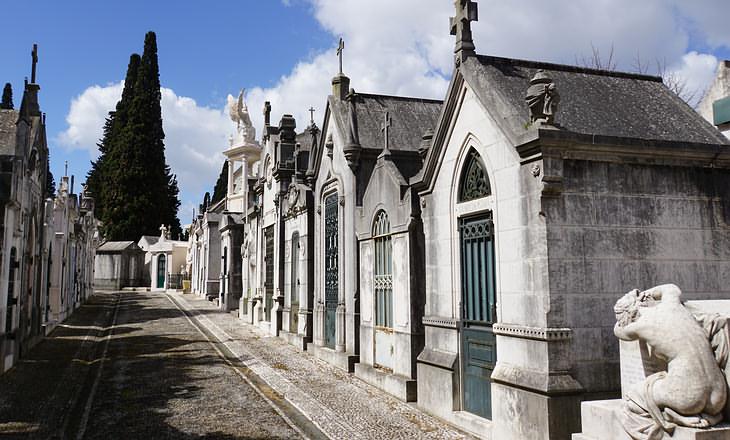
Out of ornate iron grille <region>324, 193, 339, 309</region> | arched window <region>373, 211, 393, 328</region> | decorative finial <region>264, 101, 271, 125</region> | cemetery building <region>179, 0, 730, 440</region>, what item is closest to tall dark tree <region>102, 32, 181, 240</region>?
decorative finial <region>264, 101, 271, 125</region>

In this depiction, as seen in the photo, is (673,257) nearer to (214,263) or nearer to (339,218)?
(339,218)

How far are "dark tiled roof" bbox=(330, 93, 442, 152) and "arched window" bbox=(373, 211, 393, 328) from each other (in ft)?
6.84

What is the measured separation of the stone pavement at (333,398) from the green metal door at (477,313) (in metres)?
0.60

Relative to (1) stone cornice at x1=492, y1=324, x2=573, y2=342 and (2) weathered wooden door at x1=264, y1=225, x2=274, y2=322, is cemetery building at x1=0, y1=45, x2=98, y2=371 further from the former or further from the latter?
(1) stone cornice at x1=492, y1=324, x2=573, y2=342

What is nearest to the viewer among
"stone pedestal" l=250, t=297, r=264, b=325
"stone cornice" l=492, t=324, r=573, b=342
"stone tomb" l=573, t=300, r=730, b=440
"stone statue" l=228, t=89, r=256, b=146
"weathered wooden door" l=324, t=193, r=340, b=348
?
"stone tomb" l=573, t=300, r=730, b=440

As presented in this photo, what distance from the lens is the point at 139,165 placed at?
57031 millimetres

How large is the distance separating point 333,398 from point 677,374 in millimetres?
6668

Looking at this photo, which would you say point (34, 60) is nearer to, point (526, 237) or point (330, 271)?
point (330, 271)

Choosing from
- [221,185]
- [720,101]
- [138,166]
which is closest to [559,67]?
[720,101]

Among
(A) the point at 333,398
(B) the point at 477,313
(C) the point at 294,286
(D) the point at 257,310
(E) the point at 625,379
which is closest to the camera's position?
(E) the point at 625,379

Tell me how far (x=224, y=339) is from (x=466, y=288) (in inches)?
483

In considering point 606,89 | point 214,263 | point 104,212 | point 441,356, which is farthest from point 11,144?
point 104,212

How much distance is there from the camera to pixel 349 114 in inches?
514

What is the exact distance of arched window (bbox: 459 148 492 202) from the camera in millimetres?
7703
